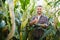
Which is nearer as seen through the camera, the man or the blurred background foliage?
the blurred background foliage

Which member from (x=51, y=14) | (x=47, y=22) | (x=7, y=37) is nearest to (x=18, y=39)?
(x=7, y=37)

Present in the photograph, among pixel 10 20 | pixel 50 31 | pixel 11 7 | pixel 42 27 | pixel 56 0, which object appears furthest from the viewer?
pixel 56 0

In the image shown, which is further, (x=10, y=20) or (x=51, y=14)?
(x=51, y=14)

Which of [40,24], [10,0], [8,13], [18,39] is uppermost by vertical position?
[10,0]

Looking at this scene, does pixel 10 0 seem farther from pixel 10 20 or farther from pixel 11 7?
pixel 10 20

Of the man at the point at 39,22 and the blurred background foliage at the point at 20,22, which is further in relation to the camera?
the man at the point at 39,22

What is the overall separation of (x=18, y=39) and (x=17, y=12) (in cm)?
33

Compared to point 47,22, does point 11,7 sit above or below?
above

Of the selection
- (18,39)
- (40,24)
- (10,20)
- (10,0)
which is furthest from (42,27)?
(10,0)

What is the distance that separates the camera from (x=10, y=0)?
1.55 m

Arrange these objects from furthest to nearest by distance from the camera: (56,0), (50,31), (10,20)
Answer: (56,0)
(50,31)
(10,20)

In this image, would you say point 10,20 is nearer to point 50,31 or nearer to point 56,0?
point 50,31

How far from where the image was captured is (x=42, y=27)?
190 centimetres

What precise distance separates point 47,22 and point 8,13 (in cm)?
49
